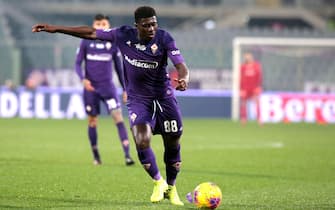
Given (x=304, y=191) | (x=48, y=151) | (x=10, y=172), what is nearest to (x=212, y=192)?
(x=304, y=191)

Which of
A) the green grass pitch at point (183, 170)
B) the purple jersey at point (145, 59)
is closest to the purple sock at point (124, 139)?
the green grass pitch at point (183, 170)

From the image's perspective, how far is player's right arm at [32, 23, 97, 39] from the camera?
960 centimetres

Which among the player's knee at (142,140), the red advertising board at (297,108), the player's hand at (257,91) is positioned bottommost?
the red advertising board at (297,108)

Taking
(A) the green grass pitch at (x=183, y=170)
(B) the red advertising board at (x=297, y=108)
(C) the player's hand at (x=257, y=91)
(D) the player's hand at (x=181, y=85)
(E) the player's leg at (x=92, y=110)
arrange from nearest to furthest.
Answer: (D) the player's hand at (x=181, y=85), (A) the green grass pitch at (x=183, y=170), (E) the player's leg at (x=92, y=110), (C) the player's hand at (x=257, y=91), (B) the red advertising board at (x=297, y=108)

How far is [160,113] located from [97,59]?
565 centimetres

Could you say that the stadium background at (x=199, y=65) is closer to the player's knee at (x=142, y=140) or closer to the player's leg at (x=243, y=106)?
the player's leg at (x=243, y=106)

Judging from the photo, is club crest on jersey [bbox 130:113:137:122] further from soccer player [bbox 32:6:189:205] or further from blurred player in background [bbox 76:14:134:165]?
blurred player in background [bbox 76:14:134:165]

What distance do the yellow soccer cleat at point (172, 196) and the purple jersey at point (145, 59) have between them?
3.51 feet

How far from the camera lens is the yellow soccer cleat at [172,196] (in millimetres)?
10031

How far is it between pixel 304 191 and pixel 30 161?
17.7 ft

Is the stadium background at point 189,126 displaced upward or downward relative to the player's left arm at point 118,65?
downward

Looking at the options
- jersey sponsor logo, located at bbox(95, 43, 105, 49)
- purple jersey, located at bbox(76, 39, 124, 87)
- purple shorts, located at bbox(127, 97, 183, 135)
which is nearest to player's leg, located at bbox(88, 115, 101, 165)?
purple jersey, located at bbox(76, 39, 124, 87)

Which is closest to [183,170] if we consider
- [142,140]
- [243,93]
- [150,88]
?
[150,88]

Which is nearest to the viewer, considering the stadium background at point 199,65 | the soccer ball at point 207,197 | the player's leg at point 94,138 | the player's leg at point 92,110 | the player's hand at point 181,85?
the player's hand at point 181,85
